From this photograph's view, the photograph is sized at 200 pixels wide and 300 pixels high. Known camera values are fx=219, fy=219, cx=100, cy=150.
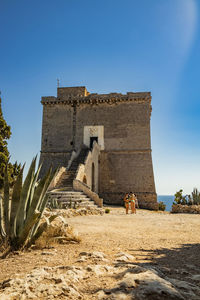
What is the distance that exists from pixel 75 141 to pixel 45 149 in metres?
3.25

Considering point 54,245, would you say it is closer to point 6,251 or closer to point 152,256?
point 6,251

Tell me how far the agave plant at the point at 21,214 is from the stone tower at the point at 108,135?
688 inches

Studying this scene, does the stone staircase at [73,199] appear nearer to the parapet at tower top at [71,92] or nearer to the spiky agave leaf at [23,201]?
the spiky agave leaf at [23,201]

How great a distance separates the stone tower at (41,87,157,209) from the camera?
2080 cm

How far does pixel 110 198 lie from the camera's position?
67.2 ft

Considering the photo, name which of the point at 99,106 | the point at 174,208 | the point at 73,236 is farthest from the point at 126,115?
the point at 73,236

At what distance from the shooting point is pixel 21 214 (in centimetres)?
316

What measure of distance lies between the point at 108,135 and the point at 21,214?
62.6 feet

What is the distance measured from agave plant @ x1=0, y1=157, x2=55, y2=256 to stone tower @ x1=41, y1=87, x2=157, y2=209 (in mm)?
17464

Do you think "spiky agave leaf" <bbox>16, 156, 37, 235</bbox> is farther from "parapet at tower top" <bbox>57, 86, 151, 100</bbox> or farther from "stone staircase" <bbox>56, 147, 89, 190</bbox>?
"parapet at tower top" <bbox>57, 86, 151, 100</bbox>

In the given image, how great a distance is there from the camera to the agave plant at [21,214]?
3057 mm

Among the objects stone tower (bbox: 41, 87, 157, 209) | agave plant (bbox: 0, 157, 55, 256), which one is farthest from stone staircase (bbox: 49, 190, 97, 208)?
stone tower (bbox: 41, 87, 157, 209)

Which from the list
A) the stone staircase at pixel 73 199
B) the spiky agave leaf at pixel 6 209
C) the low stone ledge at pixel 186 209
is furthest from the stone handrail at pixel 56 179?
the spiky agave leaf at pixel 6 209

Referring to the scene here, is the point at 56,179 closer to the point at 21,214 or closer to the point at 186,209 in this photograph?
the point at 186,209
